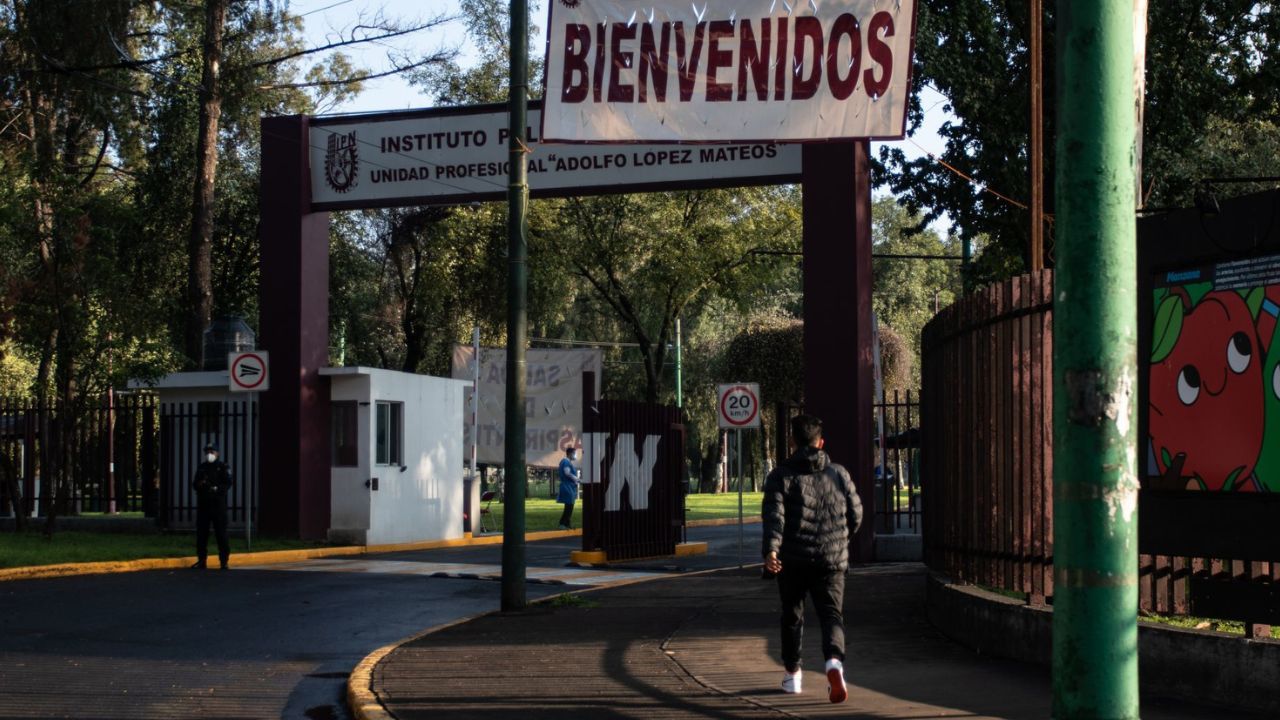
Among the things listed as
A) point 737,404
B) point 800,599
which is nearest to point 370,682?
point 800,599

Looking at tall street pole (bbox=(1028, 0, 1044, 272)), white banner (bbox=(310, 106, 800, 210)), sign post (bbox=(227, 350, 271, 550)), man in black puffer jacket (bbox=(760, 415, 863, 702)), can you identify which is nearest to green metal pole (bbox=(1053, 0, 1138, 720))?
man in black puffer jacket (bbox=(760, 415, 863, 702))

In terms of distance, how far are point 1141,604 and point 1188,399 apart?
1297 mm

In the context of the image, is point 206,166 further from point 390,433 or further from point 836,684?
point 836,684

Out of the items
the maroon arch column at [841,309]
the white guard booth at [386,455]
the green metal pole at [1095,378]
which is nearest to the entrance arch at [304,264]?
the white guard booth at [386,455]

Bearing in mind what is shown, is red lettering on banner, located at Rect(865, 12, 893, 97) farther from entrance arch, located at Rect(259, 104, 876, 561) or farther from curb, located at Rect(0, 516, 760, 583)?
curb, located at Rect(0, 516, 760, 583)

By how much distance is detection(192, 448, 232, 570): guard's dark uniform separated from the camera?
61.9 feet

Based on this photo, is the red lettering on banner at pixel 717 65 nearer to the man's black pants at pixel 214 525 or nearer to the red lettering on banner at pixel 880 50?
the red lettering on banner at pixel 880 50

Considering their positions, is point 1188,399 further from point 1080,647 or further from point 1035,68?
point 1035,68

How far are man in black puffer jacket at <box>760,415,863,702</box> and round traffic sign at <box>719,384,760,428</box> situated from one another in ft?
40.2

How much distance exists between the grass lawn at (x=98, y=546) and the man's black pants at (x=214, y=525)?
0.96 meters

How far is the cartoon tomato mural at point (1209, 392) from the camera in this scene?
336 inches

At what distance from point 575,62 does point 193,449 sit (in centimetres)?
1512

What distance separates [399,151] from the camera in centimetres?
2370

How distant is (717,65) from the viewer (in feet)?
38.4
